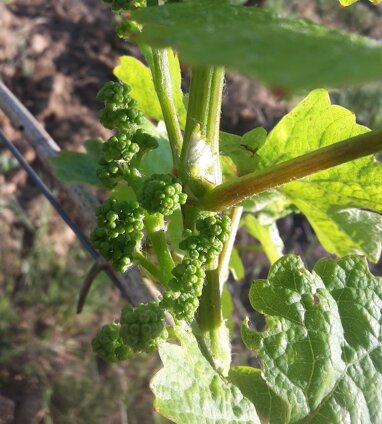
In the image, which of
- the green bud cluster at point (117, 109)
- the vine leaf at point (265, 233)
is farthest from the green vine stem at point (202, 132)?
the vine leaf at point (265, 233)

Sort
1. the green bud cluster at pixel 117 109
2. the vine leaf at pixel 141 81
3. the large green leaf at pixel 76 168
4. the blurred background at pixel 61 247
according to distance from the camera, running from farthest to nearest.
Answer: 1. the blurred background at pixel 61 247
2. the large green leaf at pixel 76 168
3. the vine leaf at pixel 141 81
4. the green bud cluster at pixel 117 109

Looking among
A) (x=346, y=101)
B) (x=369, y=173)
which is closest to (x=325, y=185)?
(x=369, y=173)

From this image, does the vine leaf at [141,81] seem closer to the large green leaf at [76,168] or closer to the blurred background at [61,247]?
the large green leaf at [76,168]

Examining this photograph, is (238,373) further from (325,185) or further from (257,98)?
(257,98)

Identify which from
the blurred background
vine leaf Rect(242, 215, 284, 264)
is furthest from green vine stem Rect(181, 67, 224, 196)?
the blurred background

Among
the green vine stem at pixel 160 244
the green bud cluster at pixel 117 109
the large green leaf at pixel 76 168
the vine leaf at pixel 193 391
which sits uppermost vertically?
the green bud cluster at pixel 117 109

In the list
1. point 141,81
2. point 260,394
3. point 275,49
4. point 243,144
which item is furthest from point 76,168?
point 275,49
